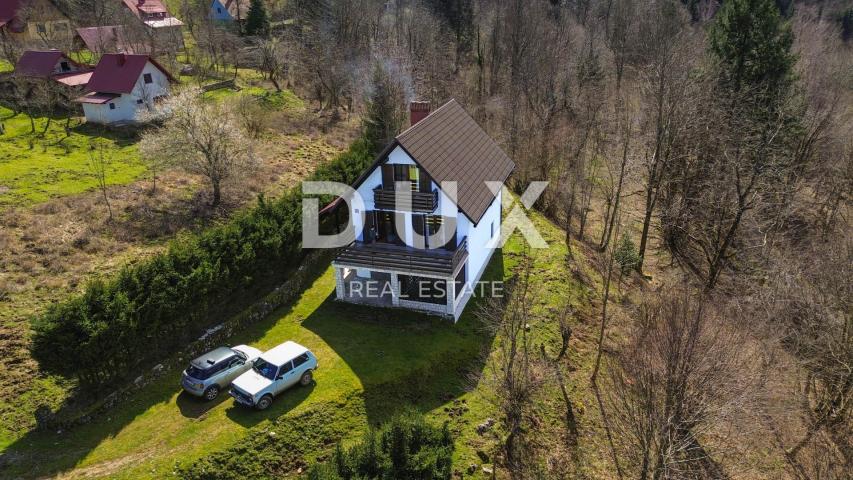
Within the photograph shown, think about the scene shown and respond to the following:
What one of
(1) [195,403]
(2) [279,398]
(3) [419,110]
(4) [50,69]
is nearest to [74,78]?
(4) [50,69]

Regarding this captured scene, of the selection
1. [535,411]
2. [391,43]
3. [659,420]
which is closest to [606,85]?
[391,43]

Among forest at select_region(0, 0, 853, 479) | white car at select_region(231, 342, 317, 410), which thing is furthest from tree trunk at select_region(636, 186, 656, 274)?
white car at select_region(231, 342, 317, 410)

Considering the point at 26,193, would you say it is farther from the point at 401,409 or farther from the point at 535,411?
the point at 535,411

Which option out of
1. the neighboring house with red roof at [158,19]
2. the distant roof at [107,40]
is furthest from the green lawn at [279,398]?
the neighboring house with red roof at [158,19]

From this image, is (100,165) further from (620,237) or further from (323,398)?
(620,237)

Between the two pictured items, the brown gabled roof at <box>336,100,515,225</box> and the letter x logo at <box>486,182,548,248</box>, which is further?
the letter x logo at <box>486,182,548,248</box>

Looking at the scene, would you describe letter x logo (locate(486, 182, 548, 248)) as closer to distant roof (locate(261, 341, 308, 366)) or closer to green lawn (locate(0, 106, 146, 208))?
distant roof (locate(261, 341, 308, 366))

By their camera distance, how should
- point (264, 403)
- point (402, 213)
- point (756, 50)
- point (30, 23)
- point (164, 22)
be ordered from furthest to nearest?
point (164, 22)
point (30, 23)
point (756, 50)
point (402, 213)
point (264, 403)
